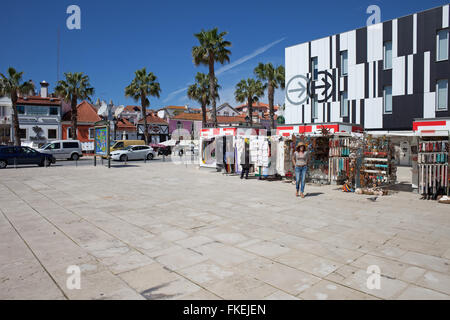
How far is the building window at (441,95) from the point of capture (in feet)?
70.0

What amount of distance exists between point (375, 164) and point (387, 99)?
51.2ft

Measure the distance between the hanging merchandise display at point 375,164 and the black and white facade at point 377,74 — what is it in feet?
44.7

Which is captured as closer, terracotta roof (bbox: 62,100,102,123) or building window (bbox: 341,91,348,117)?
building window (bbox: 341,91,348,117)

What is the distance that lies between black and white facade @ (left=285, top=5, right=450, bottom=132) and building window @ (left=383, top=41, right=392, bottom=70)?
0.07m

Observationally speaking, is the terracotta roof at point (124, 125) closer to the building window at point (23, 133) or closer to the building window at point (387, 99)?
the building window at point (23, 133)

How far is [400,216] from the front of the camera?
763 cm

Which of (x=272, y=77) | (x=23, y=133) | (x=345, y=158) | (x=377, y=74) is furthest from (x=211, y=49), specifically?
(x=23, y=133)

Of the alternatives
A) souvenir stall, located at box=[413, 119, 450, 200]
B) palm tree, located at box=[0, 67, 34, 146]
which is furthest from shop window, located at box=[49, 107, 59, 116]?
souvenir stall, located at box=[413, 119, 450, 200]

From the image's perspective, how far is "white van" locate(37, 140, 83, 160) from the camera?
27.5m

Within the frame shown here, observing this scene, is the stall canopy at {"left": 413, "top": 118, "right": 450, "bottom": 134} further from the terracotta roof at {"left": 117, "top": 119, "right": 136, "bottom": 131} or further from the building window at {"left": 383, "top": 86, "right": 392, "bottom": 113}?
the terracotta roof at {"left": 117, "top": 119, "right": 136, "bottom": 131}

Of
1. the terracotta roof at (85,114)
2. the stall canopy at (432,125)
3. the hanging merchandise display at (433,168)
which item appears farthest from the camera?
the terracotta roof at (85,114)

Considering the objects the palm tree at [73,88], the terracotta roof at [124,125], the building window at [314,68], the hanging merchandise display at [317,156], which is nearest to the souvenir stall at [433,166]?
the hanging merchandise display at [317,156]

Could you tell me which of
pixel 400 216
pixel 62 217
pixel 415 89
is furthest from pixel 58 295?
pixel 415 89
